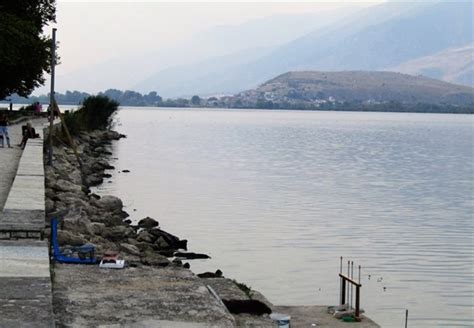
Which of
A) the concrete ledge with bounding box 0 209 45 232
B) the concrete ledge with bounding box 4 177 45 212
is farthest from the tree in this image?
the concrete ledge with bounding box 0 209 45 232

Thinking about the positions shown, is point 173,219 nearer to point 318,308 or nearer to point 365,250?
point 365,250

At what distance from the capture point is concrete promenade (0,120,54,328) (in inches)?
286

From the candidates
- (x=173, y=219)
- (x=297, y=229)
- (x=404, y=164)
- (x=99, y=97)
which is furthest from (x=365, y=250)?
(x=99, y=97)

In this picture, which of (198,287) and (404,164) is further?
(404,164)

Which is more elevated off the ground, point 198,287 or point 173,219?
point 198,287

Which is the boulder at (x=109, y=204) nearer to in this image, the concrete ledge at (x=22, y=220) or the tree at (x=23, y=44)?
the tree at (x=23, y=44)

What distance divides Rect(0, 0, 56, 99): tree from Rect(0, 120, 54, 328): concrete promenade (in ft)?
58.9

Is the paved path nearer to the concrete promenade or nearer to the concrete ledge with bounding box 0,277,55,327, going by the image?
the concrete promenade

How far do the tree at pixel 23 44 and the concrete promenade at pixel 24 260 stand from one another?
18.0 m

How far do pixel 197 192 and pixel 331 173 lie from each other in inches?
536

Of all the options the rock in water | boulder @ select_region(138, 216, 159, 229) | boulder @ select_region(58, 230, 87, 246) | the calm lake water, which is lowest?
the calm lake water

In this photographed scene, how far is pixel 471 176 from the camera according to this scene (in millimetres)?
49969

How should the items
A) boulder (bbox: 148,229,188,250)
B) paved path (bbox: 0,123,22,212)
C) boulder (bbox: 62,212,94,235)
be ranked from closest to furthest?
boulder (bbox: 62,212,94,235), paved path (bbox: 0,123,22,212), boulder (bbox: 148,229,188,250)

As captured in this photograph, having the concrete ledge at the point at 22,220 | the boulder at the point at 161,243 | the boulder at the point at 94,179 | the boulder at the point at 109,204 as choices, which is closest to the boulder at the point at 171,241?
the boulder at the point at 161,243
